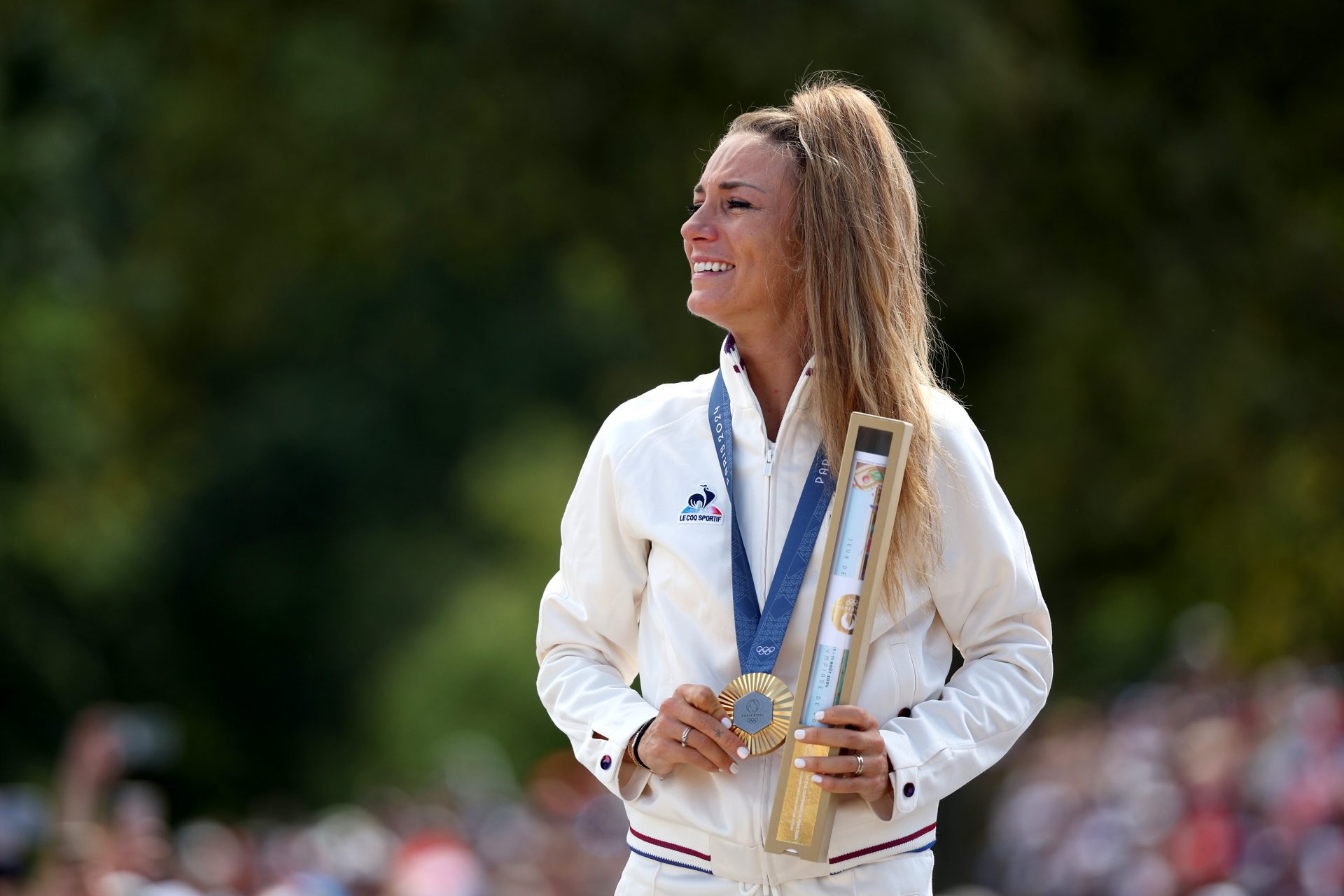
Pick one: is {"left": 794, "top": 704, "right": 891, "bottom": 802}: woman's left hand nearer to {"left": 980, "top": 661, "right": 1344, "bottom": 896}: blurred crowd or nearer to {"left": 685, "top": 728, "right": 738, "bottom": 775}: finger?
{"left": 685, "top": 728, "right": 738, "bottom": 775}: finger

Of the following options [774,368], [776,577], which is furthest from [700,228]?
[776,577]

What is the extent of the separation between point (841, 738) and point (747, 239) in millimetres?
917

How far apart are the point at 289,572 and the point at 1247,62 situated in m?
24.3

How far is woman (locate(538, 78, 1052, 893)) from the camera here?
302 cm

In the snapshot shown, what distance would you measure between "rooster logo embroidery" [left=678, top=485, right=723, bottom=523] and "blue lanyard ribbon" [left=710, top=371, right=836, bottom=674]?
3cm

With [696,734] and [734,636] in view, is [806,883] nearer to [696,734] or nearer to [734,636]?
[696,734]

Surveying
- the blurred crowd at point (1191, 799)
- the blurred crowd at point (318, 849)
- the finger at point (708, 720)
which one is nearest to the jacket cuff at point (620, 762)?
the finger at point (708, 720)

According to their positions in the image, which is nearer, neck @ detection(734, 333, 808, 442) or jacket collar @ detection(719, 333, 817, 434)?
jacket collar @ detection(719, 333, 817, 434)

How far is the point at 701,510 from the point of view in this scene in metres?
3.15

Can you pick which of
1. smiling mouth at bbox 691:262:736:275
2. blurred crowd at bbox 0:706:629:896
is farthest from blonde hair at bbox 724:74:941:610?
blurred crowd at bbox 0:706:629:896

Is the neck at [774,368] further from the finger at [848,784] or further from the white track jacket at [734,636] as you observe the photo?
the finger at [848,784]

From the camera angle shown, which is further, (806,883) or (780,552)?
(780,552)

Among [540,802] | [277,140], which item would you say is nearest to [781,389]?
[277,140]

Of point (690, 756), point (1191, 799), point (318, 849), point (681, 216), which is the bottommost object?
point (690, 756)
